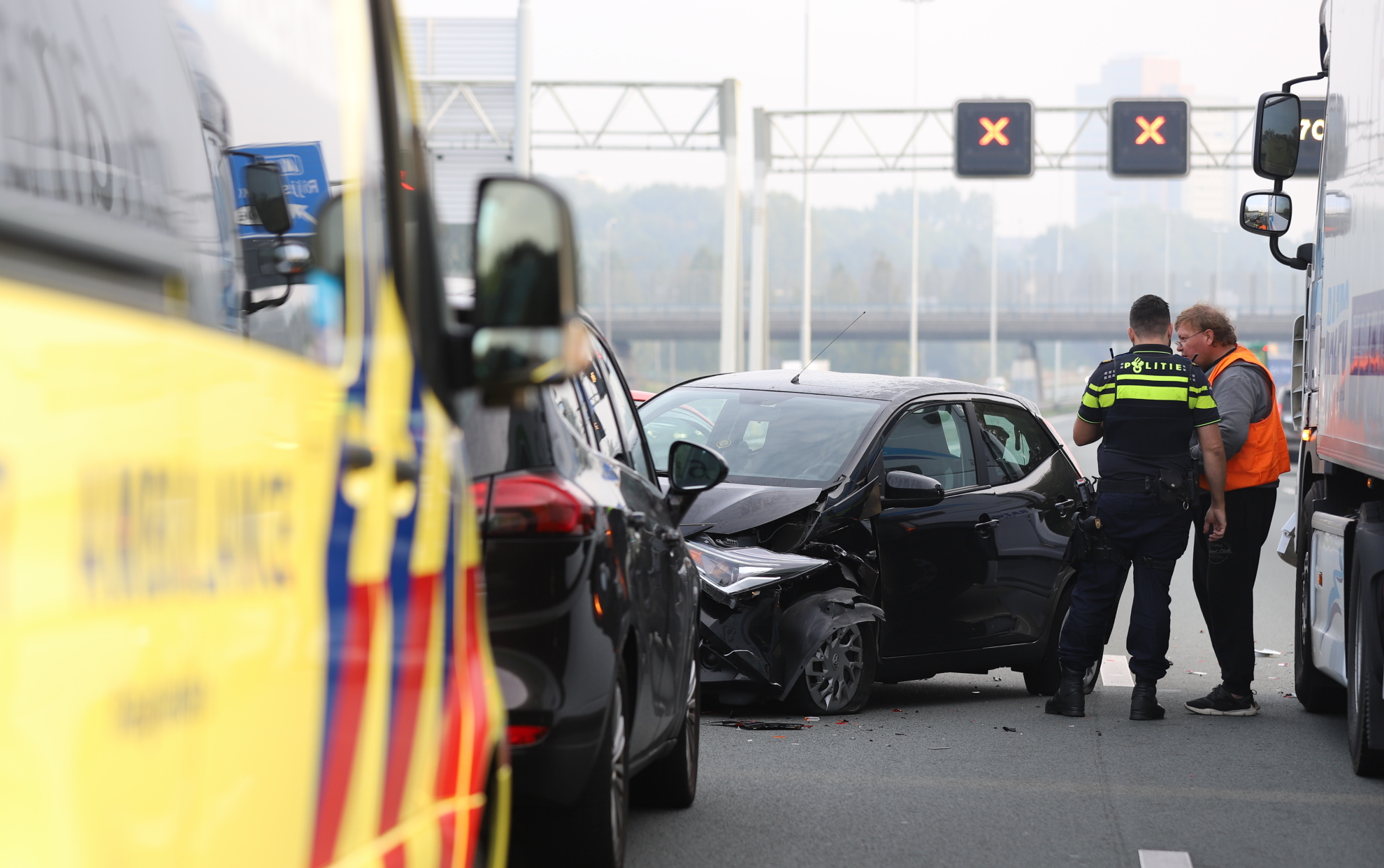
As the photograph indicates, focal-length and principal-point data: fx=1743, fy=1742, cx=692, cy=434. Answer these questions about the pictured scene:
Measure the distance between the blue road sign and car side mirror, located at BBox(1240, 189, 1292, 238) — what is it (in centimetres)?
797

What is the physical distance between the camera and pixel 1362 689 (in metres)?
6.62

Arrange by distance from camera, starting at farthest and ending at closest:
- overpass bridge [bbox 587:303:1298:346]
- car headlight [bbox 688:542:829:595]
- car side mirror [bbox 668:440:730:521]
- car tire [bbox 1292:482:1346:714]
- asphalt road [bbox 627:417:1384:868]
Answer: overpass bridge [bbox 587:303:1298:346], car tire [bbox 1292:482:1346:714], car headlight [bbox 688:542:829:595], car side mirror [bbox 668:440:730:521], asphalt road [bbox 627:417:1384:868]

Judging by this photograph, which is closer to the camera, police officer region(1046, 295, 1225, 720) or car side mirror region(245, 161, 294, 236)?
car side mirror region(245, 161, 294, 236)

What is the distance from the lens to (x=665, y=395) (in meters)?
9.64

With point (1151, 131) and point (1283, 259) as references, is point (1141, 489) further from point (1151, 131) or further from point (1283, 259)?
point (1151, 131)

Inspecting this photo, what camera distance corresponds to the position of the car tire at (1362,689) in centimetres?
633

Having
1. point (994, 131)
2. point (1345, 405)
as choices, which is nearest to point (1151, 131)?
point (994, 131)

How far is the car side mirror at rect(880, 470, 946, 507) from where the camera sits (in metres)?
8.48

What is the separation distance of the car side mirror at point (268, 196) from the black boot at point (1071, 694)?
21.9 feet

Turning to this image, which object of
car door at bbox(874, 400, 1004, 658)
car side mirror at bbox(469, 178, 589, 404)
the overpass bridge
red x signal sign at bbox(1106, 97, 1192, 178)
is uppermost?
red x signal sign at bbox(1106, 97, 1192, 178)

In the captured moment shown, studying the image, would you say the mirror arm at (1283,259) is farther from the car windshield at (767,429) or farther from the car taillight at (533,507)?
the car taillight at (533,507)

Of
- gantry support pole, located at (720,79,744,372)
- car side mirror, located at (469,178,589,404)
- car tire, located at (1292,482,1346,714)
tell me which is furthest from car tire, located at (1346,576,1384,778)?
gantry support pole, located at (720,79,744,372)

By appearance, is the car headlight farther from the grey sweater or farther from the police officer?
the grey sweater

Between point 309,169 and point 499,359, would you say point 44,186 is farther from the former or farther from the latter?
point 499,359
